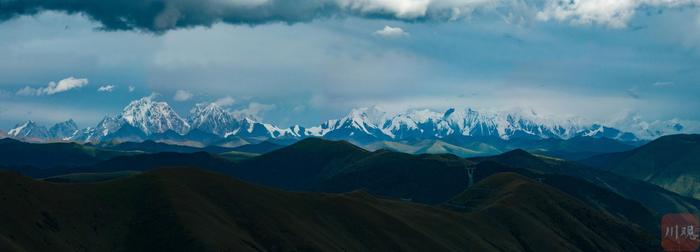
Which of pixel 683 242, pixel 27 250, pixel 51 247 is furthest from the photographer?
pixel 51 247

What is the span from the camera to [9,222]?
196 meters

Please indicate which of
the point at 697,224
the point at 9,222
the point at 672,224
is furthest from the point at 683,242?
the point at 9,222

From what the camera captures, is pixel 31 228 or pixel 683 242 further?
pixel 31 228

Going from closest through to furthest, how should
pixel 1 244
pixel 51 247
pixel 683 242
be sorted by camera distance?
pixel 683 242 → pixel 1 244 → pixel 51 247

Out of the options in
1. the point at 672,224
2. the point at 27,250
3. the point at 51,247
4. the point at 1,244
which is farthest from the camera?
the point at 51,247

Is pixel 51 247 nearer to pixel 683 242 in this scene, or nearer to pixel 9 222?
pixel 9 222

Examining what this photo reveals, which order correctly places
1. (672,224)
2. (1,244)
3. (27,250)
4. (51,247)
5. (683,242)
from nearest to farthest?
(672,224), (683,242), (1,244), (27,250), (51,247)

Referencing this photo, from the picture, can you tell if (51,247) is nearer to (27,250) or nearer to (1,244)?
(27,250)

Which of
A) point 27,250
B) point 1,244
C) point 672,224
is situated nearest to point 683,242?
point 672,224

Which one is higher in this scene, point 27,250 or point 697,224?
point 697,224

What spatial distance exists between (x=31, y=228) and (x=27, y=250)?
18181mm

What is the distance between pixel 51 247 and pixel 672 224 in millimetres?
178903

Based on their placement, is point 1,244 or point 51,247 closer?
point 1,244

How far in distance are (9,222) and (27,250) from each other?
16725 millimetres
